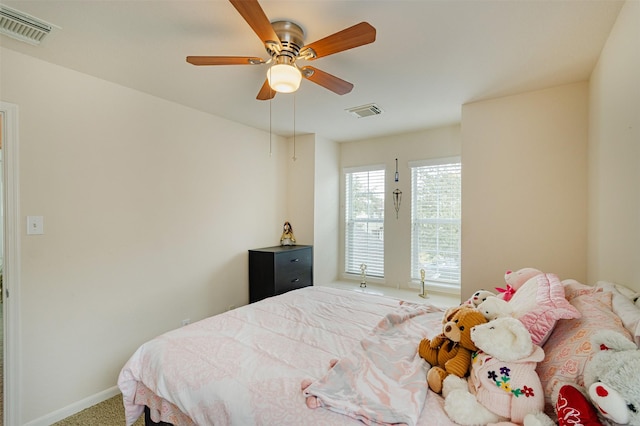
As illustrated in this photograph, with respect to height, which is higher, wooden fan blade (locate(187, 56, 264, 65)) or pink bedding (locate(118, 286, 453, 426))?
wooden fan blade (locate(187, 56, 264, 65))

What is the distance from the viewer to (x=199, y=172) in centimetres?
299

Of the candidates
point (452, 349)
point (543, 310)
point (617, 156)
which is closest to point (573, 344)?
point (543, 310)

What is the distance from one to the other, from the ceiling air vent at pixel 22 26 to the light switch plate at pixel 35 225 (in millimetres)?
1117

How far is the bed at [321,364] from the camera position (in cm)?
103

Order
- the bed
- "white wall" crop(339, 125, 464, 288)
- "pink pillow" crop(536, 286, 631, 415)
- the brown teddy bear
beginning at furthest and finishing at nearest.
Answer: "white wall" crop(339, 125, 464, 288) → the brown teddy bear → the bed → "pink pillow" crop(536, 286, 631, 415)

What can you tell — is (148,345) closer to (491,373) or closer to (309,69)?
(491,373)

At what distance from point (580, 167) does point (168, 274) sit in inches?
145

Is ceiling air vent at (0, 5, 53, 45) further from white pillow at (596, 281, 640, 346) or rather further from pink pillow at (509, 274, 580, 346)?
white pillow at (596, 281, 640, 346)

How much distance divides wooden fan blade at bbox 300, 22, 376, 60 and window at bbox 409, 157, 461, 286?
2.50m

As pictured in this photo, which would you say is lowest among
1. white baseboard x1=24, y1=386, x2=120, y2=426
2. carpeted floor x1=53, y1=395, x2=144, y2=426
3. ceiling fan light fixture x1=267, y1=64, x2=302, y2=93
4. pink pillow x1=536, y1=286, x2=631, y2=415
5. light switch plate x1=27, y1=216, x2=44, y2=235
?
carpeted floor x1=53, y1=395, x2=144, y2=426

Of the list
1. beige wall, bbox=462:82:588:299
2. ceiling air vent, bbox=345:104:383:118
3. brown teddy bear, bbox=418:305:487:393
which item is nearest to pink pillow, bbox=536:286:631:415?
brown teddy bear, bbox=418:305:487:393

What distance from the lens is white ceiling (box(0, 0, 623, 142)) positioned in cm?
150

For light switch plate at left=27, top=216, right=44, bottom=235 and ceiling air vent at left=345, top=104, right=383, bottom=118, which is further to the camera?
ceiling air vent at left=345, top=104, right=383, bottom=118

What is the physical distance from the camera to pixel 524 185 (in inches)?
99.3
